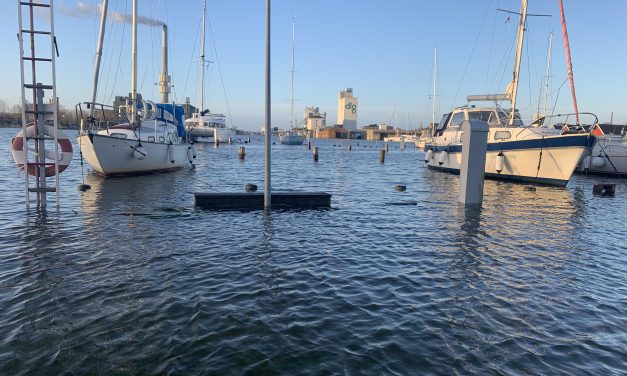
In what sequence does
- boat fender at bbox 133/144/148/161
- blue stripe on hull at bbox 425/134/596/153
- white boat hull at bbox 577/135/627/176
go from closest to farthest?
blue stripe on hull at bbox 425/134/596/153 → boat fender at bbox 133/144/148/161 → white boat hull at bbox 577/135/627/176

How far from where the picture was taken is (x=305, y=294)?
21.2 feet

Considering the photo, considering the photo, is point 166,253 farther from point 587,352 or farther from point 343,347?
point 587,352

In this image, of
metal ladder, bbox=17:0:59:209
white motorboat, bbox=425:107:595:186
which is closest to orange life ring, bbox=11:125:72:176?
metal ladder, bbox=17:0:59:209

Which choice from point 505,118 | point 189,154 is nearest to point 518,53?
point 505,118

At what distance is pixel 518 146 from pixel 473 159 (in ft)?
34.0

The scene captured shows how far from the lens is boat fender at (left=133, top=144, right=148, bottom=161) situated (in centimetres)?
2270

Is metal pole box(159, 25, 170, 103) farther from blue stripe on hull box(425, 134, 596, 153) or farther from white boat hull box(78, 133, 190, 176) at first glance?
blue stripe on hull box(425, 134, 596, 153)

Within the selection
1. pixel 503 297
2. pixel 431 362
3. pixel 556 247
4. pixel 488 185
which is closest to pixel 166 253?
pixel 431 362

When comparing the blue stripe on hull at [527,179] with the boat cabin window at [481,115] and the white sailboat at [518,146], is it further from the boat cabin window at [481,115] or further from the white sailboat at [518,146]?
the boat cabin window at [481,115]

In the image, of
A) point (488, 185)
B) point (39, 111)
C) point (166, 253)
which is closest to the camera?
point (166, 253)

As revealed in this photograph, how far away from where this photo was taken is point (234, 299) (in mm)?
6176

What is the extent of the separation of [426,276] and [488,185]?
17.8 metres

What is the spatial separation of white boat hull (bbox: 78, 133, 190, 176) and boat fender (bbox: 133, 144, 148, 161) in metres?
0.08

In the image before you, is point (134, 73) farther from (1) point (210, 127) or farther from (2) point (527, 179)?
(1) point (210, 127)
